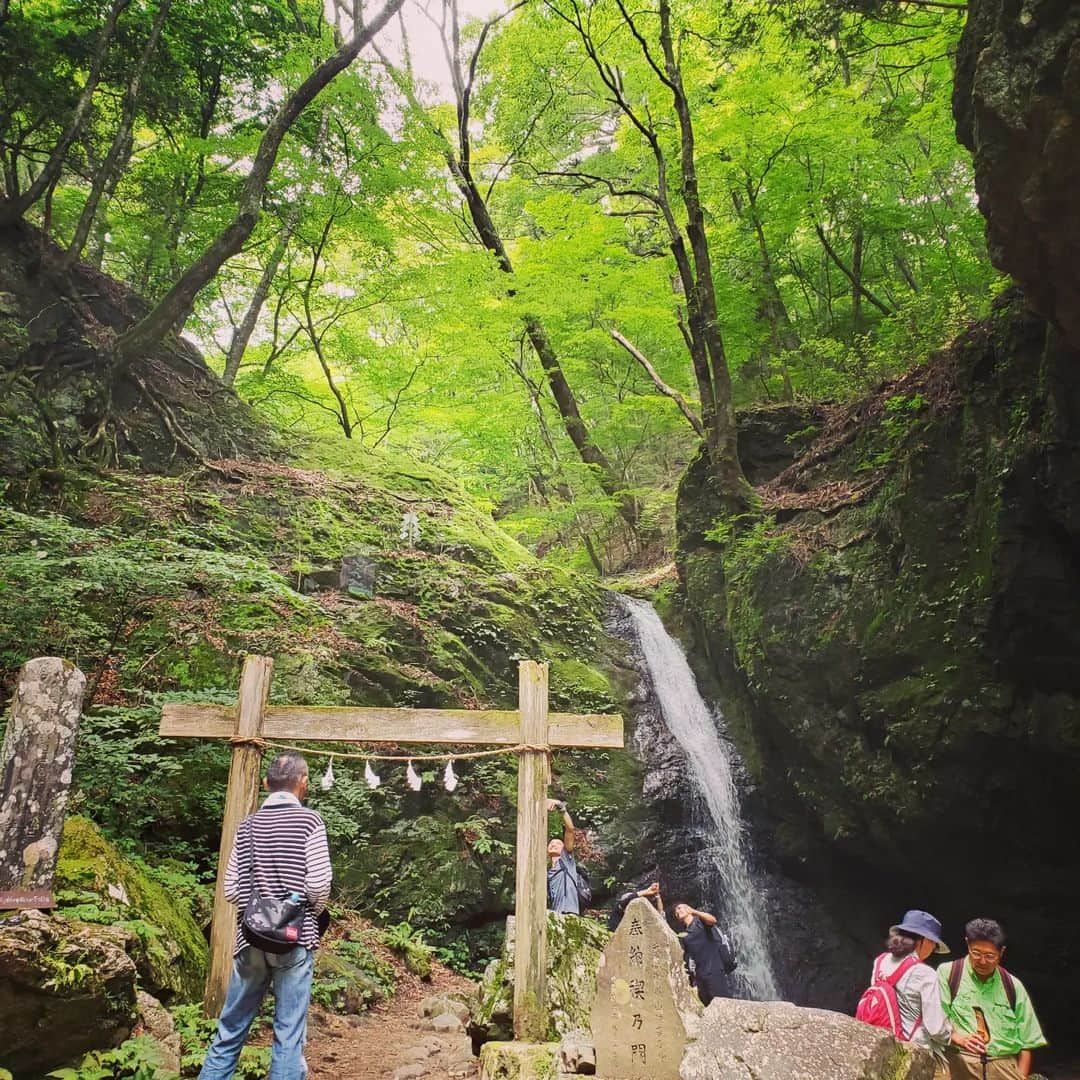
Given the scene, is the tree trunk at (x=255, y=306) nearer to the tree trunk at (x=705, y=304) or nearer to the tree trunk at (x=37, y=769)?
the tree trunk at (x=705, y=304)

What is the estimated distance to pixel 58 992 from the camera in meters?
3.06

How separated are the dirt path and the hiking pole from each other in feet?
10.8

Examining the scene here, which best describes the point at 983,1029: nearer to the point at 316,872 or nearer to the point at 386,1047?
the point at 316,872

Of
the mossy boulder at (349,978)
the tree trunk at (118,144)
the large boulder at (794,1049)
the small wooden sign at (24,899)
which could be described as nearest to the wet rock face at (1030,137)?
the large boulder at (794,1049)

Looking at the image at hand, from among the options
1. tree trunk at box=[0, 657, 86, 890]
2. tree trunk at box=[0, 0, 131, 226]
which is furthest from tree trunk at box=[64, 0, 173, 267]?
tree trunk at box=[0, 657, 86, 890]

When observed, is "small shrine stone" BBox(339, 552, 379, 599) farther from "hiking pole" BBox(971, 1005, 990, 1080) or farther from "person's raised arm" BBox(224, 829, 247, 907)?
"hiking pole" BBox(971, 1005, 990, 1080)

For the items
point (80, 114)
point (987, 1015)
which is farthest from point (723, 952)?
point (80, 114)

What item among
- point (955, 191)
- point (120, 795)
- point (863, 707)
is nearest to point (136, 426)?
point (120, 795)

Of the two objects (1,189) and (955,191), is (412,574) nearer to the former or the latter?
(1,189)

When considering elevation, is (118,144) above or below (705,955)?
above

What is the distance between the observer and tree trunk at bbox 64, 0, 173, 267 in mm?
8766

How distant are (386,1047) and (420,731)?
2.75 m

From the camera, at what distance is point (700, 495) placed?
12625 mm

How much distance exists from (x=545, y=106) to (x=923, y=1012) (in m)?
15.7
